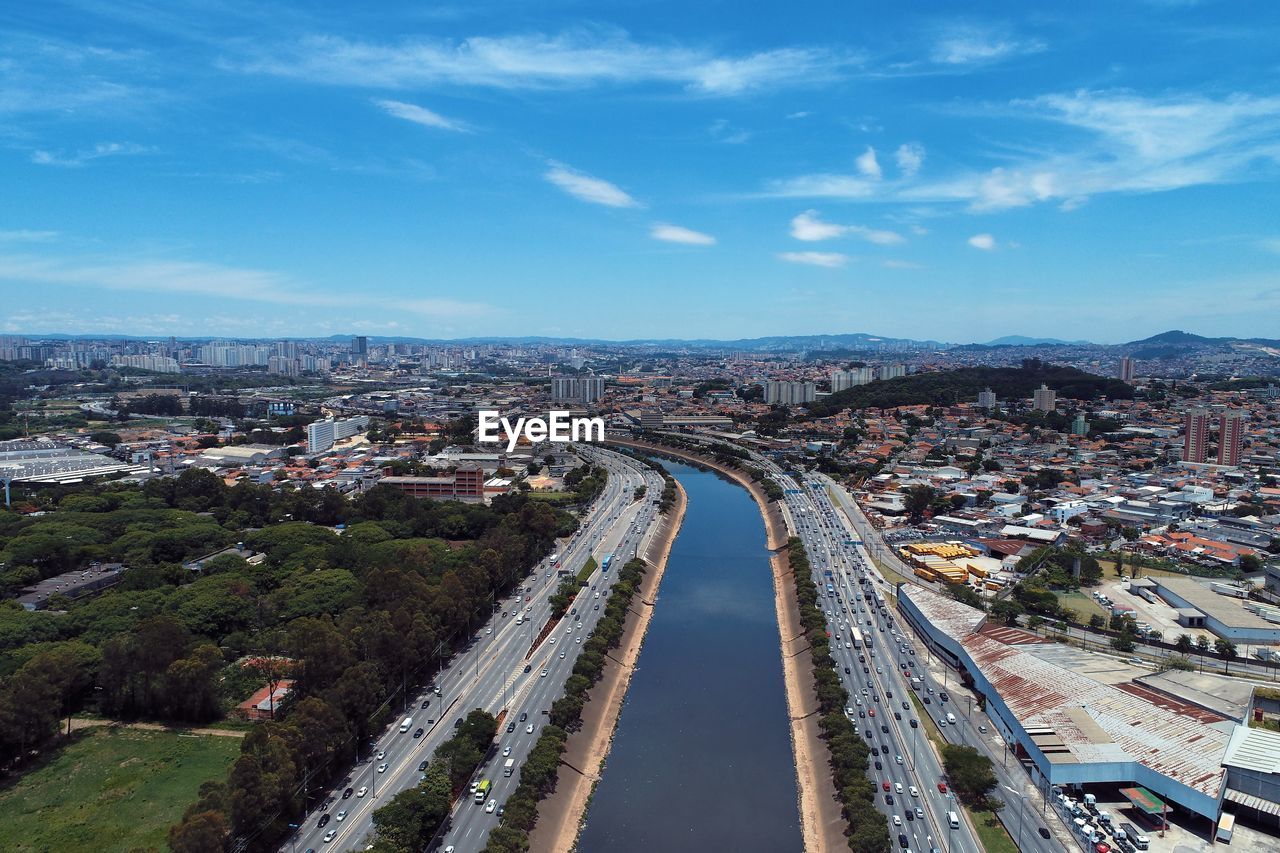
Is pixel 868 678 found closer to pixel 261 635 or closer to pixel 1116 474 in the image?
pixel 261 635

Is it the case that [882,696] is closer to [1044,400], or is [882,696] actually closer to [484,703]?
[484,703]

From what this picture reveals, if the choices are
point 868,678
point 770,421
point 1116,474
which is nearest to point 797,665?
point 868,678

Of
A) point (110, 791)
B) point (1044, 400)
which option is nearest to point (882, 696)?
point (110, 791)
